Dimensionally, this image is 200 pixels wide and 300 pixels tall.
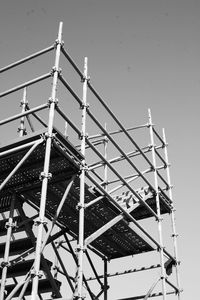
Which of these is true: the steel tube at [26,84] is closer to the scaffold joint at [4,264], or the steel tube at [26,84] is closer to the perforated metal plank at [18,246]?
the perforated metal plank at [18,246]

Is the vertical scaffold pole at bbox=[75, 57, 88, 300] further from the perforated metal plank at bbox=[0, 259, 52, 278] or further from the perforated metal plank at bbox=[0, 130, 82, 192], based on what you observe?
the perforated metal plank at bbox=[0, 259, 52, 278]

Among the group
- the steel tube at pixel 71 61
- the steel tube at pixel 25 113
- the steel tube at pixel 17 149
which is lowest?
the steel tube at pixel 17 149

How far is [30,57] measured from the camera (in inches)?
386

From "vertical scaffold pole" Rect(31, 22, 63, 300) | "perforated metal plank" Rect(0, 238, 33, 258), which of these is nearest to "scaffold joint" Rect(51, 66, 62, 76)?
"vertical scaffold pole" Rect(31, 22, 63, 300)

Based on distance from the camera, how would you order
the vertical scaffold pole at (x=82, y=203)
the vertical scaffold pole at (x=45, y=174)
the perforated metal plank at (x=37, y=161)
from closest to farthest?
the vertical scaffold pole at (x=45, y=174) < the vertical scaffold pole at (x=82, y=203) < the perforated metal plank at (x=37, y=161)

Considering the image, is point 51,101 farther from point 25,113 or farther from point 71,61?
point 71,61

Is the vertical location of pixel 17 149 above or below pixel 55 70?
below

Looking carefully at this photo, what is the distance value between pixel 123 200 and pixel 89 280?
284cm

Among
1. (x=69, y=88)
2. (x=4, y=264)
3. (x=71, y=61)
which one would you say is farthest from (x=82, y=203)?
→ (x=71, y=61)

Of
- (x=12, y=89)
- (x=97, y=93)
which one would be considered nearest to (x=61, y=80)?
(x=12, y=89)

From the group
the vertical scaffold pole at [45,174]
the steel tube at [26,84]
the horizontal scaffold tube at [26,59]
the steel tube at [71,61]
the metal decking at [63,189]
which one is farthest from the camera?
the horizontal scaffold tube at [26,59]

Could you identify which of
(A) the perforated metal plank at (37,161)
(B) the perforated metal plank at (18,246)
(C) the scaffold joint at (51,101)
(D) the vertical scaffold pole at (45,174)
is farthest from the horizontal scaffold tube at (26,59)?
(B) the perforated metal plank at (18,246)

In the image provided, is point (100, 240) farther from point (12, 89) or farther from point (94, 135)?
point (12, 89)

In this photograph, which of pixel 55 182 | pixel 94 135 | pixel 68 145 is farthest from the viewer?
pixel 94 135
